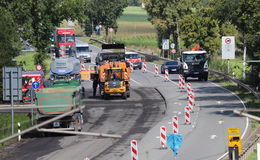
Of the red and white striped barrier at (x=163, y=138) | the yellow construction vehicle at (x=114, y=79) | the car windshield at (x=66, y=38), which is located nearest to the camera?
the red and white striped barrier at (x=163, y=138)

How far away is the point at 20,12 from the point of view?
71.4 meters

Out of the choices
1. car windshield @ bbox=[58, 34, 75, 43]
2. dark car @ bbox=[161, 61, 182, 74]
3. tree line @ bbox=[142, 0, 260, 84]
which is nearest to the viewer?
tree line @ bbox=[142, 0, 260, 84]

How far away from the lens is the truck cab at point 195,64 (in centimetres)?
6256

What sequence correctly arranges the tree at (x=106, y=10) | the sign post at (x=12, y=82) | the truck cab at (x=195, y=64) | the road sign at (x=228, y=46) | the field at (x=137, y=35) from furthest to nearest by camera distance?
the tree at (x=106, y=10), the field at (x=137, y=35), the truck cab at (x=195, y=64), the road sign at (x=228, y=46), the sign post at (x=12, y=82)

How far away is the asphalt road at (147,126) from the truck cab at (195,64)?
2251 mm

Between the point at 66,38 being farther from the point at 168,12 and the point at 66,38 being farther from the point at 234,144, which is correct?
the point at 234,144

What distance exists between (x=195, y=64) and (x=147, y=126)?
24578mm

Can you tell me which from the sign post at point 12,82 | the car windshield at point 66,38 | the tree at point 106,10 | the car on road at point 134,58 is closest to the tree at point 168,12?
the car windshield at point 66,38

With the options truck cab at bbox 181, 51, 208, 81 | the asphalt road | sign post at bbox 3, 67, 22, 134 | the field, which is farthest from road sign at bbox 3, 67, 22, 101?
the field

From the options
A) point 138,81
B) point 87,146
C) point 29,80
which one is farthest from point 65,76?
point 87,146

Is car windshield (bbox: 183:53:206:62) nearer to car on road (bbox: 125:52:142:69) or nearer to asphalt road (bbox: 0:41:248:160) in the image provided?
asphalt road (bbox: 0:41:248:160)

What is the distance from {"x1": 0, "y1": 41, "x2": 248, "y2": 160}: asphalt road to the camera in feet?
97.5

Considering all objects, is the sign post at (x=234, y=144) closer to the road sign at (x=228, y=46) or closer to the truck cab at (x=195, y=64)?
the road sign at (x=228, y=46)

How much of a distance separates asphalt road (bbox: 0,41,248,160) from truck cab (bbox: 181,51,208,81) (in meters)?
2.25
